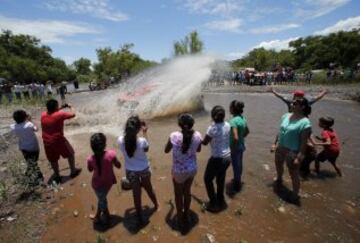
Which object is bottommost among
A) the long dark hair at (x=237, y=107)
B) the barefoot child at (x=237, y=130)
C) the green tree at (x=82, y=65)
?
the green tree at (x=82, y=65)

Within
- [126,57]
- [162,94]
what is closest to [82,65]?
[126,57]

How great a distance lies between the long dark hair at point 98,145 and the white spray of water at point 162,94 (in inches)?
325

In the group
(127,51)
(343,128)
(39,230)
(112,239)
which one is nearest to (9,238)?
(39,230)

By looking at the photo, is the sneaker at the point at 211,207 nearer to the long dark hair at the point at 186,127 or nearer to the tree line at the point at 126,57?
the long dark hair at the point at 186,127

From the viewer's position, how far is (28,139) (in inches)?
254

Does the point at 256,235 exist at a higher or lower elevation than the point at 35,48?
lower

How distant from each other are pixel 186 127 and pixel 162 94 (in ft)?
37.4

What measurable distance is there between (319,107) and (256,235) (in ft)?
49.0

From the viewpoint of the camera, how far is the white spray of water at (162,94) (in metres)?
14.9

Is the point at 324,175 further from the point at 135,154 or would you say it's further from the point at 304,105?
the point at 135,154

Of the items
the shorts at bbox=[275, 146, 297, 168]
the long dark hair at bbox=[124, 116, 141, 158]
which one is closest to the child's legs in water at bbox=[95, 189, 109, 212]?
the long dark hair at bbox=[124, 116, 141, 158]

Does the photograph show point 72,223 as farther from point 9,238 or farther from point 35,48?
point 35,48

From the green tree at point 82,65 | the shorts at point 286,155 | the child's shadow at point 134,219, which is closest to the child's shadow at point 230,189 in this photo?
the shorts at point 286,155

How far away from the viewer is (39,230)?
521 cm
